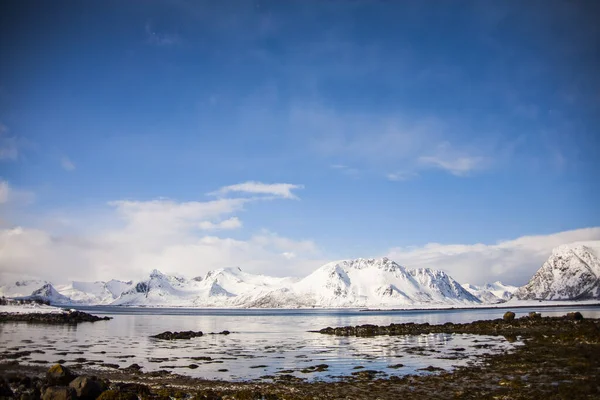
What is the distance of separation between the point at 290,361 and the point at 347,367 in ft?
22.2

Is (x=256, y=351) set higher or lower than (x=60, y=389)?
lower

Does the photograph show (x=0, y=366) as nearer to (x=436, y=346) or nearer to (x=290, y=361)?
(x=290, y=361)

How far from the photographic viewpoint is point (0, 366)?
1448 inches

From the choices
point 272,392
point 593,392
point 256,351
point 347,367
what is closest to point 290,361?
point 347,367

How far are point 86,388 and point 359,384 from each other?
17.0 meters

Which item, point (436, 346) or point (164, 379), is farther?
point (436, 346)

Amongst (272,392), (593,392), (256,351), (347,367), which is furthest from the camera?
(256,351)

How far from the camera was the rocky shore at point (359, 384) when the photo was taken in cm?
2436

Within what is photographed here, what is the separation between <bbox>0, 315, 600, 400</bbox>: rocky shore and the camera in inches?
A: 959

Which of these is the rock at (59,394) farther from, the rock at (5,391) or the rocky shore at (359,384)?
the rock at (5,391)

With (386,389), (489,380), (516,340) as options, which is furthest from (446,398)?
(516,340)

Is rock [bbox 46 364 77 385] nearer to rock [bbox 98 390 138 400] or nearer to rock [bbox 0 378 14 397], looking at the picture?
rock [bbox 0 378 14 397]

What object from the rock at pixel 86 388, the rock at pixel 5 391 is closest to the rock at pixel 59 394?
the rock at pixel 86 388

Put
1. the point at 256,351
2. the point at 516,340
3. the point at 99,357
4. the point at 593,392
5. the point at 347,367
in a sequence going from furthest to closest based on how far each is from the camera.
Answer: the point at 516,340
the point at 256,351
the point at 99,357
the point at 347,367
the point at 593,392
